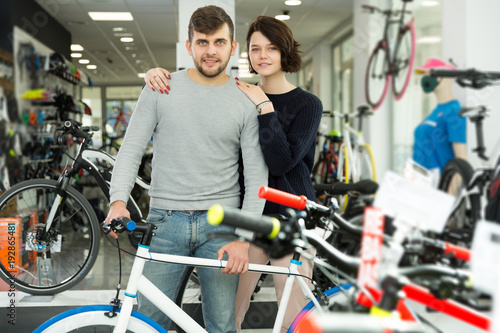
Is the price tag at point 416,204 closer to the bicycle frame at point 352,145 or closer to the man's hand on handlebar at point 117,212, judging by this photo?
the man's hand on handlebar at point 117,212

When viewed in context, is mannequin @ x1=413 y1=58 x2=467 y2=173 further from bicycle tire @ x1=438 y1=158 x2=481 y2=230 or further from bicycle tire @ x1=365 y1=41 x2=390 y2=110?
bicycle tire @ x1=365 y1=41 x2=390 y2=110

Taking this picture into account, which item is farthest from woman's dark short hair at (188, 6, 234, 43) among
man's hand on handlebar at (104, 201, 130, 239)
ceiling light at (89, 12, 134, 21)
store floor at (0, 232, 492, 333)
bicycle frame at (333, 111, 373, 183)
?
ceiling light at (89, 12, 134, 21)

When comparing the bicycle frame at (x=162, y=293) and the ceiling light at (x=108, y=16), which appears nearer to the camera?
the bicycle frame at (x=162, y=293)

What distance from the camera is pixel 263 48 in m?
1.84

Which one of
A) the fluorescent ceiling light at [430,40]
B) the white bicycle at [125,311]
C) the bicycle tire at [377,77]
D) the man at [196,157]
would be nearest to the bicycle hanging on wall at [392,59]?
the bicycle tire at [377,77]

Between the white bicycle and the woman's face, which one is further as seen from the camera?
the woman's face

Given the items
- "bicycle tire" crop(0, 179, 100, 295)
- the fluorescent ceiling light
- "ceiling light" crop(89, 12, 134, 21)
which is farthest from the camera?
"ceiling light" crop(89, 12, 134, 21)

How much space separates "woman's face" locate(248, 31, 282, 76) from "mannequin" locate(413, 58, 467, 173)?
52 cm

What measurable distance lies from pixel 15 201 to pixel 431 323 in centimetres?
269

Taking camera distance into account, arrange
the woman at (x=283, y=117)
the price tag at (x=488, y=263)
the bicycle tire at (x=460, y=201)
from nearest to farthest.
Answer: the price tag at (x=488, y=263), the bicycle tire at (x=460, y=201), the woman at (x=283, y=117)

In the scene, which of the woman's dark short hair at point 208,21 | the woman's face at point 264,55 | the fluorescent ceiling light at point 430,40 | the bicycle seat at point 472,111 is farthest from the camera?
the fluorescent ceiling light at point 430,40

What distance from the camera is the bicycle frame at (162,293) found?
1.38 metres

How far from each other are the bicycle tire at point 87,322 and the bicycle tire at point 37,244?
1.62 m

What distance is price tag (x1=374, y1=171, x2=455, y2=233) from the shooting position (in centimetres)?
69
